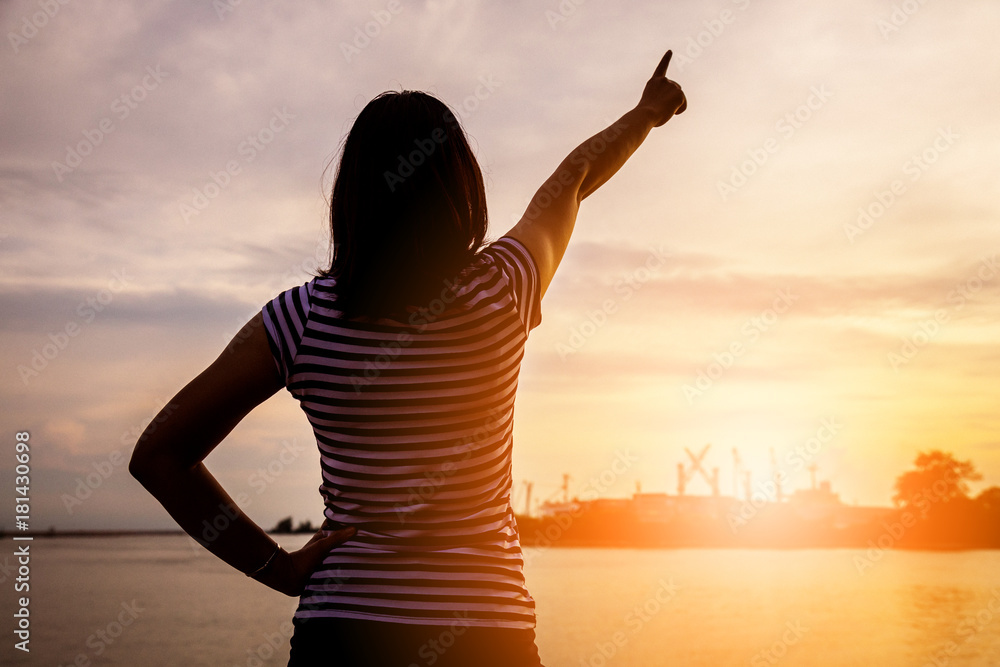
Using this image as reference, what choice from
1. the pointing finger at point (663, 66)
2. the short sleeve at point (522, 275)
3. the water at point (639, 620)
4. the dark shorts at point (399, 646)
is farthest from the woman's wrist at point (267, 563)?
the water at point (639, 620)

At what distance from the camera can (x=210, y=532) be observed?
1232mm

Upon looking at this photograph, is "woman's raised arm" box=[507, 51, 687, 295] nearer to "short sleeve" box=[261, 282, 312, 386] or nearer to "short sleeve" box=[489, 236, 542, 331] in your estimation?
"short sleeve" box=[489, 236, 542, 331]

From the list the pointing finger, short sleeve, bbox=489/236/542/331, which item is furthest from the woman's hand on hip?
the pointing finger

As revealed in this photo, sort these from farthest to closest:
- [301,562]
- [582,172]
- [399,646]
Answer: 1. [582,172]
2. [301,562]
3. [399,646]

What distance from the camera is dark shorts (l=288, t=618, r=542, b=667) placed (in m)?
1.04

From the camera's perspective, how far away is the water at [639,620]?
2633 cm

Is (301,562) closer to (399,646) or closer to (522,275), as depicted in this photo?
(399,646)

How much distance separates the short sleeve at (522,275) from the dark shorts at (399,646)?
48 cm

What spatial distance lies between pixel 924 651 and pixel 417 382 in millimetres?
34247

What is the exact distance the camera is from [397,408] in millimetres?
1089

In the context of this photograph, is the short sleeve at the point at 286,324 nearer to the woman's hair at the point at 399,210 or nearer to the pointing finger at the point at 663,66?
the woman's hair at the point at 399,210

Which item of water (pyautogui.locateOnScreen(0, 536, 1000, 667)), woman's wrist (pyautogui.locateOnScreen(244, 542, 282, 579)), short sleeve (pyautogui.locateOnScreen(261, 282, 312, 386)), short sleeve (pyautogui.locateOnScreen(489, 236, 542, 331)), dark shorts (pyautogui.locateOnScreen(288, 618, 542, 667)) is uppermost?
short sleeve (pyautogui.locateOnScreen(489, 236, 542, 331))

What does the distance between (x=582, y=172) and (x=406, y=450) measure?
68 cm

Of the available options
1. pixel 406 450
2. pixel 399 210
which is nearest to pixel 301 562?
pixel 406 450
